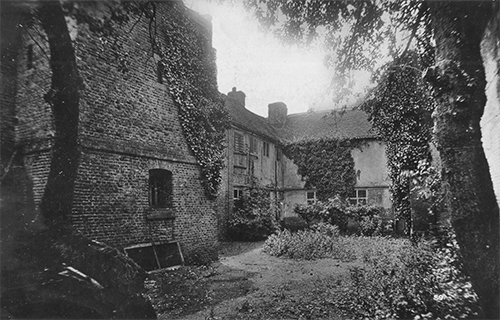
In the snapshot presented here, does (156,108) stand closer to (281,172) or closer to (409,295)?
(409,295)

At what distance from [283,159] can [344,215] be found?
27.0ft

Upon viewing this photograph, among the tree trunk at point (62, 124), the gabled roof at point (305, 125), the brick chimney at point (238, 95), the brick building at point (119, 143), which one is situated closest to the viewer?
the tree trunk at point (62, 124)

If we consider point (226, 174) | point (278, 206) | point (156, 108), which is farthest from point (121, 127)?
point (278, 206)

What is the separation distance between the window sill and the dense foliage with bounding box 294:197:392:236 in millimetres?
11030

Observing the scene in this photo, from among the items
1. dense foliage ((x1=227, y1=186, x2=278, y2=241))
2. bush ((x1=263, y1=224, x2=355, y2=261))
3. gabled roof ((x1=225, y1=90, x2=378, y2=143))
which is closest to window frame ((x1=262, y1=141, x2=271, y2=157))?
gabled roof ((x1=225, y1=90, x2=378, y2=143))

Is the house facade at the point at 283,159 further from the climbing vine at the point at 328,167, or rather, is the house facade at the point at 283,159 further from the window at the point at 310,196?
the climbing vine at the point at 328,167

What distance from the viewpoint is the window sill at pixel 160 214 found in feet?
31.6

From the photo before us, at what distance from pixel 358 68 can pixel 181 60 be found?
6307 millimetres

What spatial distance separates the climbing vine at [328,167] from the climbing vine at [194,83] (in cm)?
1355

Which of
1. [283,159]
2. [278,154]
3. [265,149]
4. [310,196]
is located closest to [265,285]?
[265,149]

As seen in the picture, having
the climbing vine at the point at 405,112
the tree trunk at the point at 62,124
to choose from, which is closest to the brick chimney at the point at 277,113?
the climbing vine at the point at 405,112

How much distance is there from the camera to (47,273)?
4.25 metres

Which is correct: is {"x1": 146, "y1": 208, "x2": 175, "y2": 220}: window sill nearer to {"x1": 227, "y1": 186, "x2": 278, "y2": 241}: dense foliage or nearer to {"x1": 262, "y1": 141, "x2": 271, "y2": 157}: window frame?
{"x1": 227, "y1": 186, "x2": 278, "y2": 241}: dense foliage

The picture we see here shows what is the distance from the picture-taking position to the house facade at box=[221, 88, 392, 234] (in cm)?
1982
